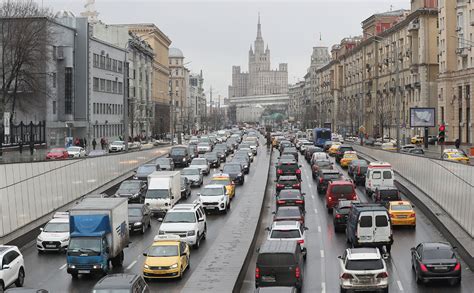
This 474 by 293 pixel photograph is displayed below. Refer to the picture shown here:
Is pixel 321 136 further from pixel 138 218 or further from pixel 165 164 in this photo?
pixel 138 218

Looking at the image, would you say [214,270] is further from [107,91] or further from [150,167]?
[107,91]

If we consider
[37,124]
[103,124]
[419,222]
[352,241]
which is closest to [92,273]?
[352,241]

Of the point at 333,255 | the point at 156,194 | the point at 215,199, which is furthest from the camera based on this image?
the point at 215,199

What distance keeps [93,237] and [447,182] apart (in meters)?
20.8

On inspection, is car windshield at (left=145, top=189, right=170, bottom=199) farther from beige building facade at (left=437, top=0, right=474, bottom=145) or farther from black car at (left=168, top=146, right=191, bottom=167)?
beige building facade at (left=437, top=0, right=474, bottom=145)

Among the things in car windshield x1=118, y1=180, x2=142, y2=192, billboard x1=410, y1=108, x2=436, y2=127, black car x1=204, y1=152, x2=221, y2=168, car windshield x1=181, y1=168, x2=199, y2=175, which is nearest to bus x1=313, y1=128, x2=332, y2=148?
billboard x1=410, y1=108, x2=436, y2=127

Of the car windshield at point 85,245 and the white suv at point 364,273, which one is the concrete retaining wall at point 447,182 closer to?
the white suv at point 364,273

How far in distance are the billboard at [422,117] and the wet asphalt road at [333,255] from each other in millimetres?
31324

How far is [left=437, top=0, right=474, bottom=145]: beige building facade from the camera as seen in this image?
84.2 metres

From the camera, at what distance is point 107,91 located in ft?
348

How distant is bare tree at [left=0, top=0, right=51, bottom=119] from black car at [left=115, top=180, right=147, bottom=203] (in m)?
29.4

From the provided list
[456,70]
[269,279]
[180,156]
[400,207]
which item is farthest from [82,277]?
[456,70]

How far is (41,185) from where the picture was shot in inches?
1469

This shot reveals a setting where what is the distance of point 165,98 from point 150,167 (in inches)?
4755
